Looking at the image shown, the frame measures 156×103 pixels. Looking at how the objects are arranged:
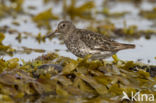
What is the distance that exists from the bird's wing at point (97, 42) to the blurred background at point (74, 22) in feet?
4.22

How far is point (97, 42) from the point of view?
775 cm

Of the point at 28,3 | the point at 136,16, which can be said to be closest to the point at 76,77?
the point at 136,16

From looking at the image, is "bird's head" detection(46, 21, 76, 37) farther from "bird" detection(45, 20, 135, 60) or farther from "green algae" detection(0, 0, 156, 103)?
"green algae" detection(0, 0, 156, 103)

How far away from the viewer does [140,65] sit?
7758 mm

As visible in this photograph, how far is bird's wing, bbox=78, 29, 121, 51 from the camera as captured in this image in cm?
767

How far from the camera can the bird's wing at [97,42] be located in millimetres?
7668

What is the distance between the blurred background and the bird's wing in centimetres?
129

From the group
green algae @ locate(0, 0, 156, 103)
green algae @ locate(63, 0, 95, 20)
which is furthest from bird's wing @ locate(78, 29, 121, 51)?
green algae @ locate(63, 0, 95, 20)

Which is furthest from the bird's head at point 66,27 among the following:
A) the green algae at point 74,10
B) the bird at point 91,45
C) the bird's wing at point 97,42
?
the green algae at point 74,10

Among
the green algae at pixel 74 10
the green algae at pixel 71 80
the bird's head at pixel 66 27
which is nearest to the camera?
the green algae at pixel 71 80

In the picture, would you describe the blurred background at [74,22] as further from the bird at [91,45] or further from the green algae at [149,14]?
the bird at [91,45]

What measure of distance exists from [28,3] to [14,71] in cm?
1071

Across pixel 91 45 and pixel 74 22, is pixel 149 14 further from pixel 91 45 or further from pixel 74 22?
pixel 91 45

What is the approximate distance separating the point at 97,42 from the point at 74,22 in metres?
6.26
